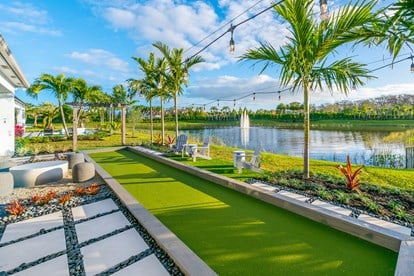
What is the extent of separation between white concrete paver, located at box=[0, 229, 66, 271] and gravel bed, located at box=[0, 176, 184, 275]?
78 mm

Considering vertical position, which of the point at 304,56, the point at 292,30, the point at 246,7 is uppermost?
the point at 246,7

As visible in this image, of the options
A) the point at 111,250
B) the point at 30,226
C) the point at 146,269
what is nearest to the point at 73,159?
the point at 30,226

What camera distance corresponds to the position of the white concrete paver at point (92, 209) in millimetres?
3824

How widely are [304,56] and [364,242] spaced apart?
11.4 ft

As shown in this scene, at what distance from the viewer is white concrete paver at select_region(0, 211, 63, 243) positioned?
3209 millimetres

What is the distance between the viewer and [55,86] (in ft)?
56.4

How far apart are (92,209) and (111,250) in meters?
1.59

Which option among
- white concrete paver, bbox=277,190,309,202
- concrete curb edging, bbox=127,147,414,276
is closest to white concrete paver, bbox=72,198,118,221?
concrete curb edging, bbox=127,147,414,276

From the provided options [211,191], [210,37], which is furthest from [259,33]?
[211,191]

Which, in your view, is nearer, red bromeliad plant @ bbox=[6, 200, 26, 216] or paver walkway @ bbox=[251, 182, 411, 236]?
paver walkway @ bbox=[251, 182, 411, 236]

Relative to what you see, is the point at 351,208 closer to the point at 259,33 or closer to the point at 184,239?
the point at 184,239

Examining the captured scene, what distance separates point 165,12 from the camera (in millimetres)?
9336

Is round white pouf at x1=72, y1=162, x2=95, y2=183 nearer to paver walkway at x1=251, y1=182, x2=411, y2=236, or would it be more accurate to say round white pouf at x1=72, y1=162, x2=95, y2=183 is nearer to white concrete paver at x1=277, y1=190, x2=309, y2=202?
paver walkway at x1=251, y1=182, x2=411, y2=236

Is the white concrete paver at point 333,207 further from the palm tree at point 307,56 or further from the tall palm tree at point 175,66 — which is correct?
the tall palm tree at point 175,66
